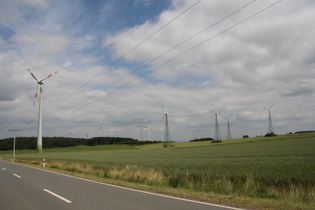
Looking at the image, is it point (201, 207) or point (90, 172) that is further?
point (90, 172)

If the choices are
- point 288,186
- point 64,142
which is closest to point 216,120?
point 288,186

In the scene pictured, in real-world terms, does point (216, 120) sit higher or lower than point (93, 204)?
higher

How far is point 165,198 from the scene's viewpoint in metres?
9.45

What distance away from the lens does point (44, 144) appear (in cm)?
17175

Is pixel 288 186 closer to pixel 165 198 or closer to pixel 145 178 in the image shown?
pixel 165 198

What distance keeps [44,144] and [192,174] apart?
6949 inches

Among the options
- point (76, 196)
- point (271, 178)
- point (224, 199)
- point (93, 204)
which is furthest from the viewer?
point (271, 178)

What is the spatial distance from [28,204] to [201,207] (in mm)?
5888

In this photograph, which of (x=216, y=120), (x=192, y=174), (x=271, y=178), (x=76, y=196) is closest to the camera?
(x=76, y=196)

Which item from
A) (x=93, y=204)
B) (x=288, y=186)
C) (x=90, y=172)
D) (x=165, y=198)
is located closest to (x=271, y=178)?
(x=288, y=186)

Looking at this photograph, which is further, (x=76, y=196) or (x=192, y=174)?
(x=192, y=174)

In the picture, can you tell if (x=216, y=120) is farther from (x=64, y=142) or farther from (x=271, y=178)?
(x=64, y=142)

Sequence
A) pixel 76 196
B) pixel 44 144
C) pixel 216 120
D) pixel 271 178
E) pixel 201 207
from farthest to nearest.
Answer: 1. pixel 44 144
2. pixel 216 120
3. pixel 271 178
4. pixel 76 196
5. pixel 201 207

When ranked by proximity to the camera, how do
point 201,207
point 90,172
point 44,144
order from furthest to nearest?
point 44,144, point 90,172, point 201,207
